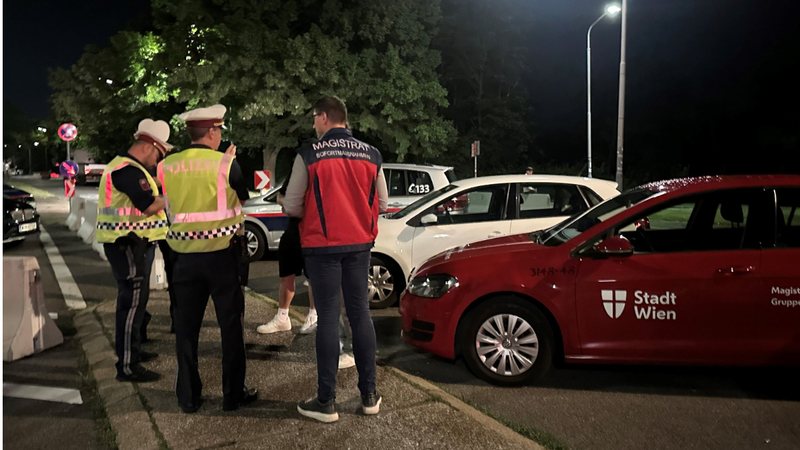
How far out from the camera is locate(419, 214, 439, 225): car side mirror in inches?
275

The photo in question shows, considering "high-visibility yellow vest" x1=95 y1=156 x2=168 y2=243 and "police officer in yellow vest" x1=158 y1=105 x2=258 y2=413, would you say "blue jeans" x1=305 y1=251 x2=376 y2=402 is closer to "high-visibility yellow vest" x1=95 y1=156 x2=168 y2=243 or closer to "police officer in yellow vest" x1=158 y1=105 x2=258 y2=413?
"police officer in yellow vest" x1=158 y1=105 x2=258 y2=413

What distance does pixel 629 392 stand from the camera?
462cm

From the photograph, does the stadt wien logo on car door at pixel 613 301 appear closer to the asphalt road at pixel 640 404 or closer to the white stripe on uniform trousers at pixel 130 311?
the asphalt road at pixel 640 404

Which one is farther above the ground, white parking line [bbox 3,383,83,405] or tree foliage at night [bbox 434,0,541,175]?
tree foliage at night [bbox 434,0,541,175]

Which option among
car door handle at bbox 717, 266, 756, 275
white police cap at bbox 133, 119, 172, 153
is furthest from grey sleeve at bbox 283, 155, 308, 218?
car door handle at bbox 717, 266, 756, 275

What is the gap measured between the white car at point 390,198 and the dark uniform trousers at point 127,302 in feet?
15.3

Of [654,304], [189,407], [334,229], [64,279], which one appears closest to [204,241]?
[334,229]

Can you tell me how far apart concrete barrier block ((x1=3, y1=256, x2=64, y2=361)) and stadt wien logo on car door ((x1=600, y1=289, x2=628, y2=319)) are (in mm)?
4619

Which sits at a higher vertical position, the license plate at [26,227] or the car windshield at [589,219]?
the car windshield at [589,219]

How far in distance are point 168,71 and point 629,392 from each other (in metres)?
23.3

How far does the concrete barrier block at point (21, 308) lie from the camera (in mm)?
5281

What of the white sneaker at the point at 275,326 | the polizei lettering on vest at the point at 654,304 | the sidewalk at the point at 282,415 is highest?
the polizei lettering on vest at the point at 654,304

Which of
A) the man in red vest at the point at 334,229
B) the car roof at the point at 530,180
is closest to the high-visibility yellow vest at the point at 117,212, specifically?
the man in red vest at the point at 334,229

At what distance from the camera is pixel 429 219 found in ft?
22.9
